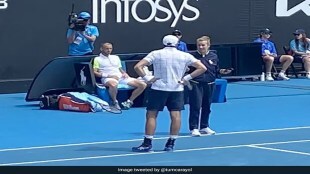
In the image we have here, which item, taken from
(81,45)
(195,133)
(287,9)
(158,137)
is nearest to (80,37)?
(81,45)

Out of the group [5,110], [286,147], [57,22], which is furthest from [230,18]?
[286,147]

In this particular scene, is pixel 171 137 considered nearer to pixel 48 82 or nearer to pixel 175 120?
pixel 175 120

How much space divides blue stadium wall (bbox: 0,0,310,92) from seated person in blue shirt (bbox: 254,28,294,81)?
0.72 metres

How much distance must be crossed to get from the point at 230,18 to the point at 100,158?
46.1 feet

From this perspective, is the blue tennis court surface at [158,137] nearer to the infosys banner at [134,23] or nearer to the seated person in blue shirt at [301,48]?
the infosys banner at [134,23]

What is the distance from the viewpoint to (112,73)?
20.0m

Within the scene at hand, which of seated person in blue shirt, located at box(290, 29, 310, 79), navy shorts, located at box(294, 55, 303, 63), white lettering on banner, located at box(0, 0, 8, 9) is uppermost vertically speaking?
white lettering on banner, located at box(0, 0, 8, 9)

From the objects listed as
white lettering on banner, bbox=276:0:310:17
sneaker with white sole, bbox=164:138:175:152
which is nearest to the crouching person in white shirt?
sneaker with white sole, bbox=164:138:175:152

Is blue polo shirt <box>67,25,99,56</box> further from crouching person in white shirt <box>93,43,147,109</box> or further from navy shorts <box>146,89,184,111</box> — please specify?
navy shorts <box>146,89,184,111</box>

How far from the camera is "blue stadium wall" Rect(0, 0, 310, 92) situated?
2375 cm

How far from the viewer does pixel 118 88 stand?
20000mm

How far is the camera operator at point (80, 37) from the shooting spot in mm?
21984

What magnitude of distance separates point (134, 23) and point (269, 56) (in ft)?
13.5
